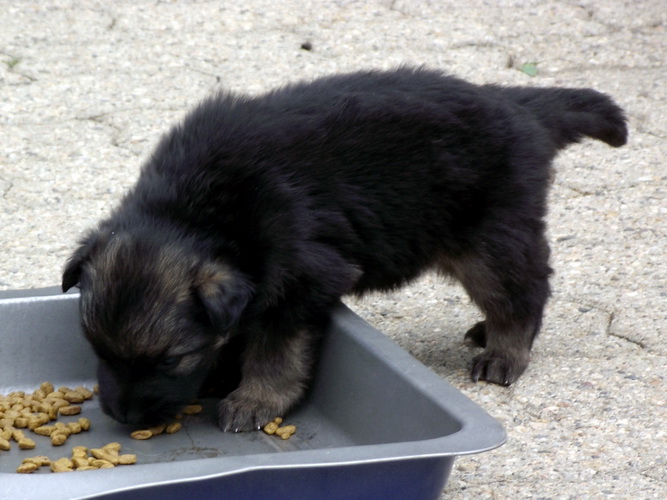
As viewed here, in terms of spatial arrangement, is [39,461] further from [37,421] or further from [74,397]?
[74,397]

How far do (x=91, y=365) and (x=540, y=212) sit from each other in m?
1.48

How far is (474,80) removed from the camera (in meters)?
5.84

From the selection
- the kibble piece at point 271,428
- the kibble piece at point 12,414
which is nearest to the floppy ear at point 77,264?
the kibble piece at point 12,414

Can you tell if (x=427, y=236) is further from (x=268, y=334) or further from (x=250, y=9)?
(x=250, y=9)

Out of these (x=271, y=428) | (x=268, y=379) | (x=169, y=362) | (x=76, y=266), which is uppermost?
(x=76, y=266)

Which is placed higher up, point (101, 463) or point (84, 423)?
point (101, 463)

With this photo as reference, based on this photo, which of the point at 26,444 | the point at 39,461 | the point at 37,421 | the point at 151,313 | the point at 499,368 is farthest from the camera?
the point at 499,368

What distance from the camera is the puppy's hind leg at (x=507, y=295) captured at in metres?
3.14

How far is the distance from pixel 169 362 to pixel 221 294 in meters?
0.22

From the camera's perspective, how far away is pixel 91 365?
313 centimetres

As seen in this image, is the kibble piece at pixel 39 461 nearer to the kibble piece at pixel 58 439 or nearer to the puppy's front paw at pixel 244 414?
the kibble piece at pixel 58 439

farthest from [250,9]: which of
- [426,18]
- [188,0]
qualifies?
→ [426,18]

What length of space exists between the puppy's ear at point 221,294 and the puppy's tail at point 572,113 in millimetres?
1266

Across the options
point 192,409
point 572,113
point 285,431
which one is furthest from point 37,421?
point 572,113
